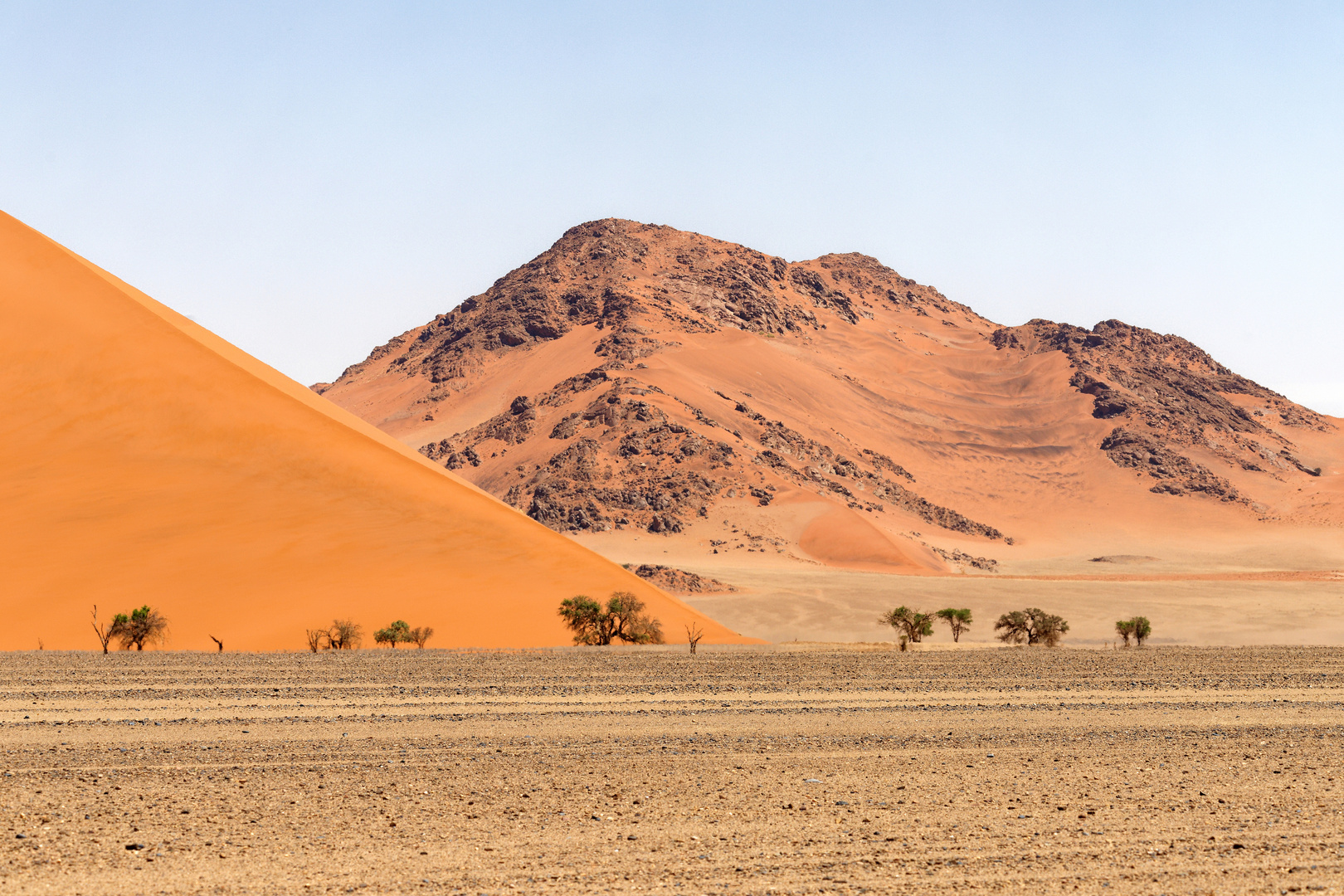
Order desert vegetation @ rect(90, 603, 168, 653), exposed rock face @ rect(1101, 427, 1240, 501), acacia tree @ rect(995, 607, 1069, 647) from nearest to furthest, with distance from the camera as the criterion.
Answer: desert vegetation @ rect(90, 603, 168, 653) → acacia tree @ rect(995, 607, 1069, 647) → exposed rock face @ rect(1101, 427, 1240, 501)

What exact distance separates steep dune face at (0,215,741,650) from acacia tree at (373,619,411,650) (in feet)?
3.66

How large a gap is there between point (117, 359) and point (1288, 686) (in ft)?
133

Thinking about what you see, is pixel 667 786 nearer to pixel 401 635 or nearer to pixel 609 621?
pixel 401 635

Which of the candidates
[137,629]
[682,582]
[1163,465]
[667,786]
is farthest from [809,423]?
[667,786]

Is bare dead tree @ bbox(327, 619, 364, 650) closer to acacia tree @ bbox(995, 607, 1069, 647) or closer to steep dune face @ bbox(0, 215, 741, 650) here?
steep dune face @ bbox(0, 215, 741, 650)

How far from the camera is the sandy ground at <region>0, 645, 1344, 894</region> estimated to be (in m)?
8.45

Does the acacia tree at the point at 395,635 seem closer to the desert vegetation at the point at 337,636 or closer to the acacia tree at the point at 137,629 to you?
the desert vegetation at the point at 337,636

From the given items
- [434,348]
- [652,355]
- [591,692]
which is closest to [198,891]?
[591,692]

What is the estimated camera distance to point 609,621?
36.6 metres

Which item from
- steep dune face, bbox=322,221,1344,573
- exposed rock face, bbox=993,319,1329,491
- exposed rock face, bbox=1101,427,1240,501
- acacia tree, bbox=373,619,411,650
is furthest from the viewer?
exposed rock face, bbox=993,319,1329,491

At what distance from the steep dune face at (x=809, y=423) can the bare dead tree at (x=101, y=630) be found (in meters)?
75.6

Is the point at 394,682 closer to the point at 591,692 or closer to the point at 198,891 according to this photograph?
the point at 591,692

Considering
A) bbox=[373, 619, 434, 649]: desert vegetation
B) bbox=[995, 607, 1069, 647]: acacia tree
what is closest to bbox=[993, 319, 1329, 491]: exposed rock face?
bbox=[995, 607, 1069, 647]: acacia tree

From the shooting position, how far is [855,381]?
170 meters
